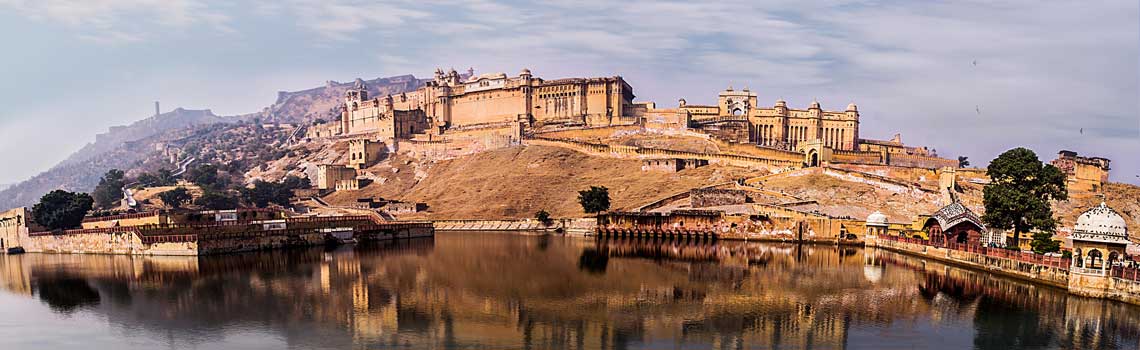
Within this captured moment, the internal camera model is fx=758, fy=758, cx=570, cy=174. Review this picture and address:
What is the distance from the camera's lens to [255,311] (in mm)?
25281

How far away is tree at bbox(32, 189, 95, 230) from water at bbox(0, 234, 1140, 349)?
1627cm

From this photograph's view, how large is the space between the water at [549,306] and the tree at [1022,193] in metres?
5.26

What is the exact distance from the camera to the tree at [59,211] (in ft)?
178

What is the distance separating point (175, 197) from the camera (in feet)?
274

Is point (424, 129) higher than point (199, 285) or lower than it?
higher

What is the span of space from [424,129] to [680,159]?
47.3 m

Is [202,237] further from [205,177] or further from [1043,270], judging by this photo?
[205,177]

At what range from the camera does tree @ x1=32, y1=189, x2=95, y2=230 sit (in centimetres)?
5431

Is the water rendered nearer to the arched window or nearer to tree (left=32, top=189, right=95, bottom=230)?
the arched window

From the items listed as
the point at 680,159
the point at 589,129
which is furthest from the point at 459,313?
the point at 589,129

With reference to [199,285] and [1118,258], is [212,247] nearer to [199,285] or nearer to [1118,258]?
[199,285]

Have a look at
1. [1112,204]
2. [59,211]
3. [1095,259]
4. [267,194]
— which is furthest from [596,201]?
[267,194]

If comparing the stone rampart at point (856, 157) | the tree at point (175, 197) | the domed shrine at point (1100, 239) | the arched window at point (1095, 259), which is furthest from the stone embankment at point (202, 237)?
the stone rampart at point (856, 157)

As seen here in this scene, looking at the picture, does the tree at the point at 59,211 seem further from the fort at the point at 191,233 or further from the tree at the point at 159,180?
the tree at the point at 159,180
